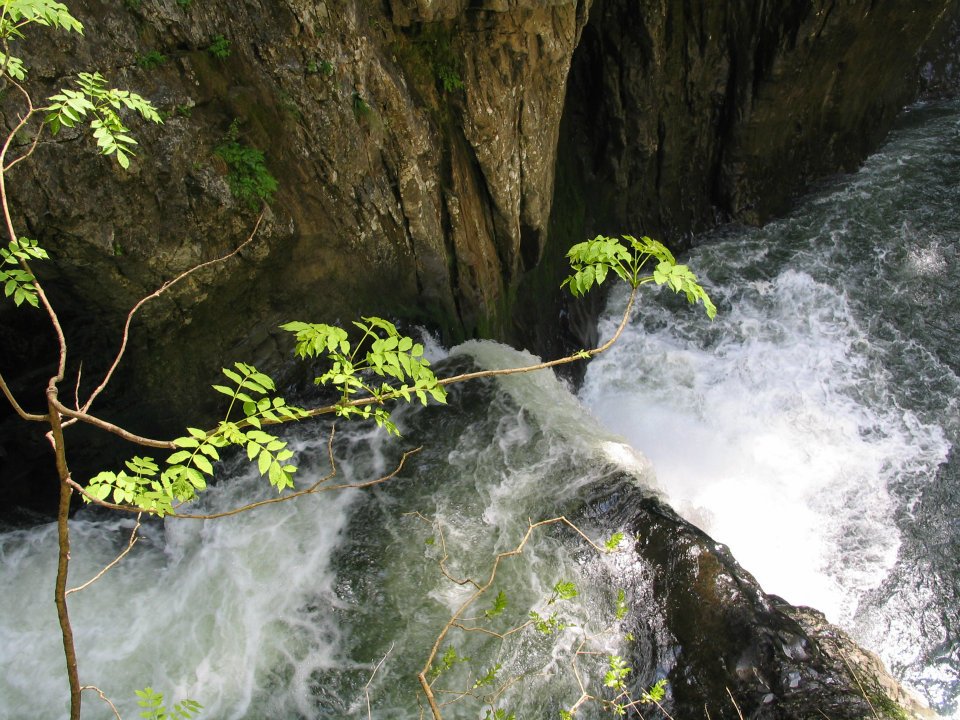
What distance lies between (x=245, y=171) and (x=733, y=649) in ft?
14.0

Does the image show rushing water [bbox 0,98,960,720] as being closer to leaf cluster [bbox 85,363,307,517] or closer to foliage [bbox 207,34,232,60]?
leaf cluster [bbox 85,363,307,517]

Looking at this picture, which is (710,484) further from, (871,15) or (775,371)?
(871,15)

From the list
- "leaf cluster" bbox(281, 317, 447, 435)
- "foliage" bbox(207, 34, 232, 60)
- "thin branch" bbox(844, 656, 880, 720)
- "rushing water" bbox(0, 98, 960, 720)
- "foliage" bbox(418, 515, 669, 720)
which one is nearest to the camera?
"leaf cluster" bbox(281, 317, 447, 435)

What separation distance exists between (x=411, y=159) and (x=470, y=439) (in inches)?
87.9

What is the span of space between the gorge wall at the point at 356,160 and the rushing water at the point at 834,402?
1.48 metres

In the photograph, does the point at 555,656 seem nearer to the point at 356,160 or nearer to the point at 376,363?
the point at 376,363

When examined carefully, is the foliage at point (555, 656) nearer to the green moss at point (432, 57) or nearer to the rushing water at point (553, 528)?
the rushing water at point (553, 528)

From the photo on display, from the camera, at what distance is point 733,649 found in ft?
12.0

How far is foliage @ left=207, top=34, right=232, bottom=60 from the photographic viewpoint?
4273 mm

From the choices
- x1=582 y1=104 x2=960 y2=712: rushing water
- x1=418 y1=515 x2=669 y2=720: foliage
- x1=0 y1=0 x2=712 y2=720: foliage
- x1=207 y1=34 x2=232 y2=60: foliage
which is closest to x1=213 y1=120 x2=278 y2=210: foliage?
x1=207 y1=34 x2=232 y2=60: foliage

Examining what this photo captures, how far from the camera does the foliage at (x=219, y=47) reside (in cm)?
427

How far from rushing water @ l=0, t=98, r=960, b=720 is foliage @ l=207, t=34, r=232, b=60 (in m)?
2.77

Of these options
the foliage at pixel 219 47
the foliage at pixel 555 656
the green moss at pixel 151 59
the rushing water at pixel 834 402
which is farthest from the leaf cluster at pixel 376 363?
the rushing water at pixel 834 402

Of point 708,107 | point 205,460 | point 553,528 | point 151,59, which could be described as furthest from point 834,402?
point 151,59
